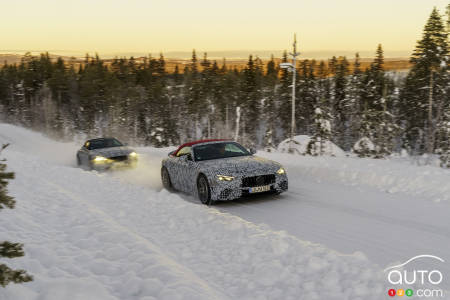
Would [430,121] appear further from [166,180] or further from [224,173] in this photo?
[224,173]

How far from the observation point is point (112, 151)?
1653cm

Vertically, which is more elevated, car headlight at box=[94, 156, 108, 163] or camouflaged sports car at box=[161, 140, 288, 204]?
camouflaged sports car at box=[161, 140, 288, 204]

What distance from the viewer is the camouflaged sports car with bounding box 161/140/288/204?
8.96 meters

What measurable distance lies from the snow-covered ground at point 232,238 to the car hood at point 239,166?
800mm

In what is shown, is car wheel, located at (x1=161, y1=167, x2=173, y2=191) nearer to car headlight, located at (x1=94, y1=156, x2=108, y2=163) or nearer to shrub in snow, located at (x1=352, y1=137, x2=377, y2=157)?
car headlight, located at (x1=94, y1=156, x2=108, y2=163)

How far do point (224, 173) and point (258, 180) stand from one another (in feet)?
2.60

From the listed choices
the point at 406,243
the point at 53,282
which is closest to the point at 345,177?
the point at 406,243

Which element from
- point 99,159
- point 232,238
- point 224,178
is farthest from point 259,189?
point 99,159

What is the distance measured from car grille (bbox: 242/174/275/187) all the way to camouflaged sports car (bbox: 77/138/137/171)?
27.8 ft

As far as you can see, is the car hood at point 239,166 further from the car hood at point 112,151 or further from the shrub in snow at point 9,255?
the car hood at point 112,151

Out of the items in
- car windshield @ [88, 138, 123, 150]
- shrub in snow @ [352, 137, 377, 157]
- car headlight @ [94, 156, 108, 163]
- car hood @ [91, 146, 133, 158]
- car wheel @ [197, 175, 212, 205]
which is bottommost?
shrub in snow @ [352, 137, 377, 157]

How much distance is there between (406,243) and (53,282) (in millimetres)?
4920

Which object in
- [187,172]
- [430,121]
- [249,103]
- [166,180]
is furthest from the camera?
[249,103]

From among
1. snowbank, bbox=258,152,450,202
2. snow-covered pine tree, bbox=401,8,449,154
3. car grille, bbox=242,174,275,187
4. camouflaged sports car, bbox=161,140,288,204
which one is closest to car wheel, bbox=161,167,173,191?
camouflaged sports car, bbox=161,140,288,204
